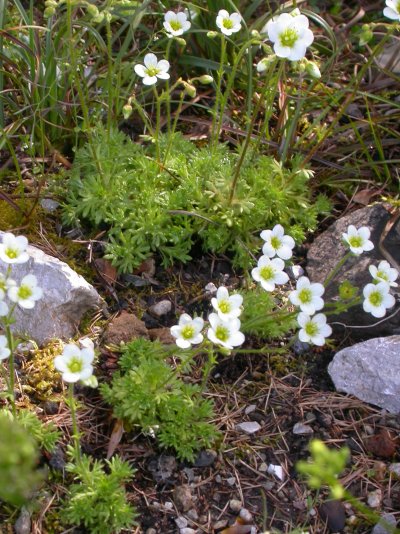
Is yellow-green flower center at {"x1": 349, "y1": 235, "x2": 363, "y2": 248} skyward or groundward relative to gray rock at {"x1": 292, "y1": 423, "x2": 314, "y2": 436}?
skyward

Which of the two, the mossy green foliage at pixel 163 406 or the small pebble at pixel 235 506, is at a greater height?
the mossy green foliage at pixel 163 406

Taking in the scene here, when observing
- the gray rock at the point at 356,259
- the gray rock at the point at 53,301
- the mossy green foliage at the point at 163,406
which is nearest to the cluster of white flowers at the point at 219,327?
the mossy green foliage at the point at 163,406

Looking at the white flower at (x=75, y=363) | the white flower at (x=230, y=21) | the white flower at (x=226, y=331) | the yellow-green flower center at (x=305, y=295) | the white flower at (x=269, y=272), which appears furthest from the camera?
the white flower at (x=230, y=21)

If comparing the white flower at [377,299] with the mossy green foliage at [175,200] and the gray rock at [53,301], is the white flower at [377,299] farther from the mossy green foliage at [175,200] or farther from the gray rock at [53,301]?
the gray rock at [53,301]

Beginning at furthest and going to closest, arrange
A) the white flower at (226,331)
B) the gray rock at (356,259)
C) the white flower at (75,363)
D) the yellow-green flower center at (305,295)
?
the gray rock at (356,259) < the yellow-green flower center at (305,295) < the white flower at (226,331) < the white flower at (75,363)

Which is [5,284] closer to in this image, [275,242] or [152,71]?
[275,242]

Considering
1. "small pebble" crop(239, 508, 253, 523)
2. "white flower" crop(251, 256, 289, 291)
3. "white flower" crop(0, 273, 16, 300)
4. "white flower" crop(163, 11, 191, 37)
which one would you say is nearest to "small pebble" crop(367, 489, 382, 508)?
"small pebble" crop(239, 508, 253, 523)

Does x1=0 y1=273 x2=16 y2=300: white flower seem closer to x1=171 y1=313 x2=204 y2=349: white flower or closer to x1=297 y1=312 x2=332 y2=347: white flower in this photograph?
x1=171 y1=313 x2=204 y2=349: white flower
